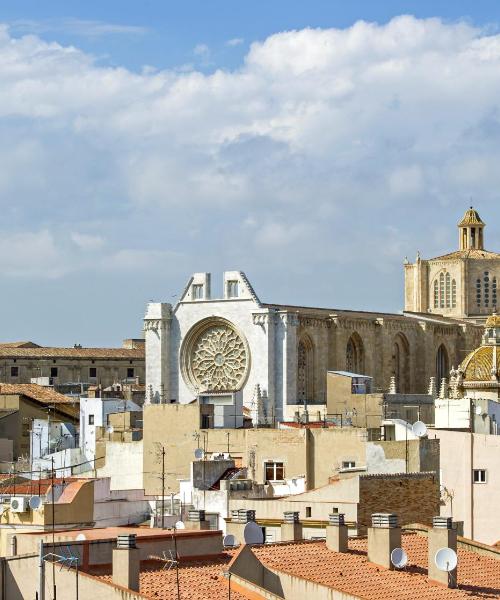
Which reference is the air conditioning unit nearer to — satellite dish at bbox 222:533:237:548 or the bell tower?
satellite dish at bbox 222:533:237:548

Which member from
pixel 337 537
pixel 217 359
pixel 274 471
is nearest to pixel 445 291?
pixel 217 359

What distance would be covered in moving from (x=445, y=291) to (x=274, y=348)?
92.1 ft

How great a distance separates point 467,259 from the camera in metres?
114

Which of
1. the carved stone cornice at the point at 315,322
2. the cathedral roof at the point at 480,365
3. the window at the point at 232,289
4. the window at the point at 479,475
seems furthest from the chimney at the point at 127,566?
the window at the point at 232,289

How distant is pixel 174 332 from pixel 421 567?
2425 inches

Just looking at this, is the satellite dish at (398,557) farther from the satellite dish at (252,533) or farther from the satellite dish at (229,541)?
the satellite dish at (229,541)

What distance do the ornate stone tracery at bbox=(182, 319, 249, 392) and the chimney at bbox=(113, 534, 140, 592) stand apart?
203ft

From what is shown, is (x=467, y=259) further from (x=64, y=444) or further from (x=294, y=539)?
(x=294, y=539)

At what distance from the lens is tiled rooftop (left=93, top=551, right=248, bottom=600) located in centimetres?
2748

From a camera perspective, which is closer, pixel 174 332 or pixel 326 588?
pixel 326 588

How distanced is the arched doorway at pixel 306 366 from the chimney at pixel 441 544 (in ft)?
191

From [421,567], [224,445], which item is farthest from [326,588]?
[224,445]

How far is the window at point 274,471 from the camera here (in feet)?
172

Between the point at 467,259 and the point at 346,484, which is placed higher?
the point at 467,259
